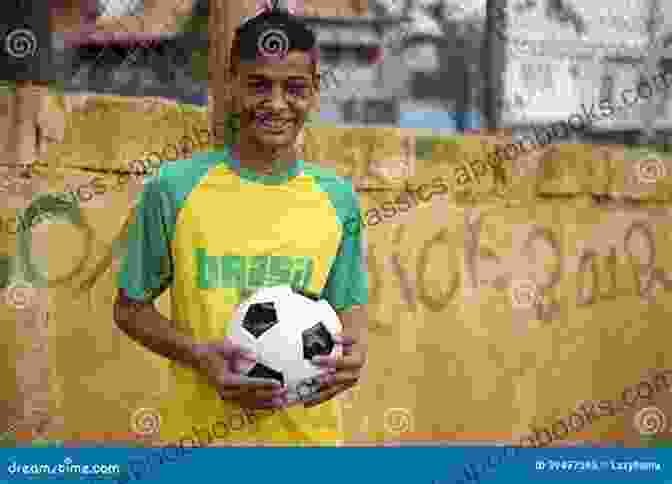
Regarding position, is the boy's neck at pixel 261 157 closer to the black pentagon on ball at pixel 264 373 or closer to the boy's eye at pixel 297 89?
the boy's eye at pixel 297 89

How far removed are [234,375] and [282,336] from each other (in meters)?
0.16

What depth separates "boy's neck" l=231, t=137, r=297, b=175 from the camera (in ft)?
11.7

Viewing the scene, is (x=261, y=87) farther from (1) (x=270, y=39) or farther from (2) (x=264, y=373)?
(2) (x=264, y=373)

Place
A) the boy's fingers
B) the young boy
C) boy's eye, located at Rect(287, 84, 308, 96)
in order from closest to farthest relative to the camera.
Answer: the boy's fingers, the young boy, boy's eye, located at Rect(287, 84, 308, 96)

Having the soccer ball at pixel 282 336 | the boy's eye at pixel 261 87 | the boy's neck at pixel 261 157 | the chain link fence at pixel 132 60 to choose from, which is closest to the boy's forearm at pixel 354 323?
the soccer ball at pixel 282 336

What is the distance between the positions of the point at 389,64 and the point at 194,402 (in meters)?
2.21

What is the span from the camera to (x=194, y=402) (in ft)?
11.3

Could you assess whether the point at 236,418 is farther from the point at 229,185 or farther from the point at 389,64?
the point at 389,64

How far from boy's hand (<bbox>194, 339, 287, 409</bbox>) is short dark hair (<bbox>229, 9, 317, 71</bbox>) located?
2.70 ft

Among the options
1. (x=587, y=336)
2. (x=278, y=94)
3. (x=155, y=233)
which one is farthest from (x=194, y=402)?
(x=587, y=336)

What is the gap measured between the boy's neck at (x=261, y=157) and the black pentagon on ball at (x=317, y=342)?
1.60ft

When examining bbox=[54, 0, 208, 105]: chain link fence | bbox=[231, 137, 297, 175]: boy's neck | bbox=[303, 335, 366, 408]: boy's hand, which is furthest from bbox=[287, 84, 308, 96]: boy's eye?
bbox=[54, 0, 208, 105]: chain link fence

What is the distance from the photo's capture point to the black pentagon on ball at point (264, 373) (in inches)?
132

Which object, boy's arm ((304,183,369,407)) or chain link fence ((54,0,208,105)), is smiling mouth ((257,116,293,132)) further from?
chain link fence ((54,0,208,105))
